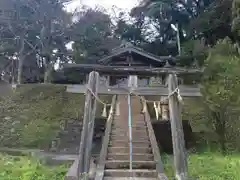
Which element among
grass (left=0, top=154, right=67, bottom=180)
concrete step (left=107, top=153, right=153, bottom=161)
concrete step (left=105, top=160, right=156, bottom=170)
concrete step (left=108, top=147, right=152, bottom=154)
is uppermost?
concrete step (left=108, top=147, right=152, bottom=154)

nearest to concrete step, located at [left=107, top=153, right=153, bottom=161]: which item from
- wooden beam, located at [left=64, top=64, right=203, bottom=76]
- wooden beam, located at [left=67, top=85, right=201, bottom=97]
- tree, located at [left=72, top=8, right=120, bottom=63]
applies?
wooden beam, located at [left=67, top=85, right=201, bottom=97]

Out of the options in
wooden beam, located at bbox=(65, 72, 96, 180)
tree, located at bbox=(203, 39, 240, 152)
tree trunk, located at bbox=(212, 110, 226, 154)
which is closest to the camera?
wooden beam, located at bbox=(65, 72, 96, 180)

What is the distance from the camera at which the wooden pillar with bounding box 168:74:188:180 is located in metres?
5.77

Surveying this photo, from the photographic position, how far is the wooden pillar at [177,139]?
577 cm

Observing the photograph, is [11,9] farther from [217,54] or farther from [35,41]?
[217,54]

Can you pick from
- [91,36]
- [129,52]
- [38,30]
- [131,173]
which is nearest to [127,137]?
[131,173]

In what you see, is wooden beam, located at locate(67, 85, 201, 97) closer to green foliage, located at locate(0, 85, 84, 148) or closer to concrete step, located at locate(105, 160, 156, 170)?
green foliage, located at locate(0, 85, 84, 148)

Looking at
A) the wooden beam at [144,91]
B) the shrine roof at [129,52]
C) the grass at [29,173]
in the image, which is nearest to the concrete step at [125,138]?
the wooden beam at [144,91]

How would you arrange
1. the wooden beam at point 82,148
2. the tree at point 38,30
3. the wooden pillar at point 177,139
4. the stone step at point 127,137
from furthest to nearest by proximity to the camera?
the tree at point 38,30 → the stone step at point 127,137 → the wooden pillar at point 177,139 → the wooden beam at point 82,148

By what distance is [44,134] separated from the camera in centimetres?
1373

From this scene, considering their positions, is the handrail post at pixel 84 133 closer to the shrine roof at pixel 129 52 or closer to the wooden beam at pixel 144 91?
the wooden beam at pixel 144 91

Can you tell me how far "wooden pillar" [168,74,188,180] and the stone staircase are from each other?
526mm

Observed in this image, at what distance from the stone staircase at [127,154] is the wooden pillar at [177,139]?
0.53m

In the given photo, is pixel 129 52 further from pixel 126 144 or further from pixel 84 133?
pixel 84 133
